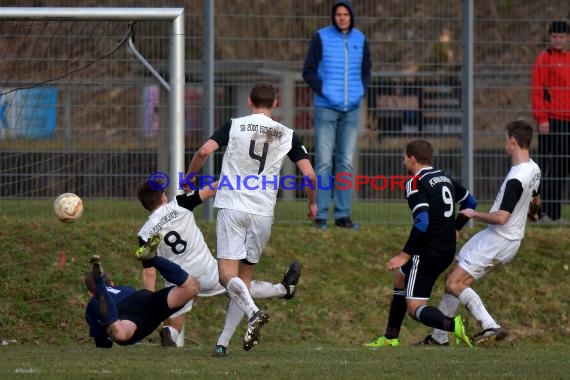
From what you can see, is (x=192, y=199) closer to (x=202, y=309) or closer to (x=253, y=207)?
(x=253, y=207)

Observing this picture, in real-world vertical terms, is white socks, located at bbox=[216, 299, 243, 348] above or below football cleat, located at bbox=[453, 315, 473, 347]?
above

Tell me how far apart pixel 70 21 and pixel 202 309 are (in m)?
3.22

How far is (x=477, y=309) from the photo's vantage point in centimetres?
1059

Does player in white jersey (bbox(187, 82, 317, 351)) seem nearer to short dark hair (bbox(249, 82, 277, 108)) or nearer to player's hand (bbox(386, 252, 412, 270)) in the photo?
short dark hair (bbox(249, 82, 277, 108))

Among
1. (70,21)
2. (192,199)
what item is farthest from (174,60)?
(192,199)

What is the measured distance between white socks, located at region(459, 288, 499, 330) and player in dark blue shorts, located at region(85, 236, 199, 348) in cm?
238

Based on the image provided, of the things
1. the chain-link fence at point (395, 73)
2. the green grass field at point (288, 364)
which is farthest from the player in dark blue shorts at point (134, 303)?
the chain-link fence at point (395, 73)

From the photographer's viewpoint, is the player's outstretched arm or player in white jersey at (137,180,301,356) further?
player in white jersey at (137,180,301,356)

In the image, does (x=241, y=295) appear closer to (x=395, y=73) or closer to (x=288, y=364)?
(x=288, y=364)

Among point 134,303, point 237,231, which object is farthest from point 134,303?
point 237,231

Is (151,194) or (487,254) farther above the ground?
(151,194)

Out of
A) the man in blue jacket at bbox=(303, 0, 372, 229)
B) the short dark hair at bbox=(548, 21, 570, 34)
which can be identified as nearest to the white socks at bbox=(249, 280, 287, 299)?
the man in blue jacket at bbox=(303, 0, 372, 229)

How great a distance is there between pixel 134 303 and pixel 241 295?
1268 mm

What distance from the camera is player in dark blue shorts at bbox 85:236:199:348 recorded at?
31.6 ft
